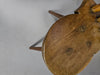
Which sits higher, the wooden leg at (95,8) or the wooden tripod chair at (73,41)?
the wooden leg at (95,8)

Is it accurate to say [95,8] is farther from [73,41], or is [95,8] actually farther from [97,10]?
[73,41]

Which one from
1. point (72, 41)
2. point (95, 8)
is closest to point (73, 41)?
point (72, 41)

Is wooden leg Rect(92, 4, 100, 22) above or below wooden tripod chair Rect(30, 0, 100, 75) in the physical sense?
above

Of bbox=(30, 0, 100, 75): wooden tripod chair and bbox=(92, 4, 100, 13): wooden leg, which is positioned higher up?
bbox=(92, 4, 100, 13): wooden leg

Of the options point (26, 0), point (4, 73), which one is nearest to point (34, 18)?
point (26, 0)

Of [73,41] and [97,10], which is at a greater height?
[97,10]

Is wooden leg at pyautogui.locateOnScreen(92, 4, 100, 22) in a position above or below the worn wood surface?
above

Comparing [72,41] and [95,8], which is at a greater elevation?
[95,8]

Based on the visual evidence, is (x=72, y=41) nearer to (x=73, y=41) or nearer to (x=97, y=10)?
(x=73, y=41)
